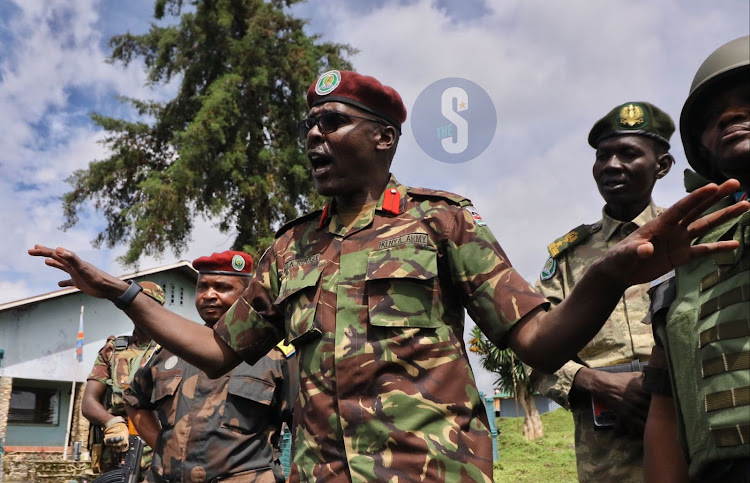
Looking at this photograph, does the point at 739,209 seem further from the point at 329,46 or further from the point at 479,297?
the point at 329,46

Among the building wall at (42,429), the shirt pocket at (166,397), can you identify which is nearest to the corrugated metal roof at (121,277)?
the building wall at (42,429)

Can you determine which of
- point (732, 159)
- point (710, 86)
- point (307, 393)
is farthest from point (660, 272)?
point (307, 393)

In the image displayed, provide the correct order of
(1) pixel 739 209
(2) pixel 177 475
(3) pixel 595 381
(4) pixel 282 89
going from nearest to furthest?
1. (1) pixel 739 209
2. (3) pixel 595 381
3. (2) pixel 177 475
4. (4) pixel 282 89

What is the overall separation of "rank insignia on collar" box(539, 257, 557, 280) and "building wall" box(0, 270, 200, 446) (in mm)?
18936

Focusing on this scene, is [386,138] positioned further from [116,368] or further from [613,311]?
[116,368]

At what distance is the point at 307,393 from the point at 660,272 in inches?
44.5

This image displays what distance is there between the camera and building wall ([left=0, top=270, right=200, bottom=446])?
63.5 feet

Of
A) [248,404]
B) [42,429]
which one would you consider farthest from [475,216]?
[42,429]

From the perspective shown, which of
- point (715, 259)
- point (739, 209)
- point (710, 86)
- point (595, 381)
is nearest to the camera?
point (739, 209)

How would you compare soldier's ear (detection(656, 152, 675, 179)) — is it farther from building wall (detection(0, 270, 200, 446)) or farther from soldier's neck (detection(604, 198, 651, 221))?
building wall (detection(0, 270, 200, 446))

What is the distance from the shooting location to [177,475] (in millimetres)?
3930

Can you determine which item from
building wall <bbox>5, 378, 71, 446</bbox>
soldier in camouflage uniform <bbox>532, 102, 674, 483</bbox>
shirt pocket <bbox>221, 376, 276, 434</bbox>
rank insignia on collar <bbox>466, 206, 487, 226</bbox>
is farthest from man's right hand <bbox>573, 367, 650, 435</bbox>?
building wall <bbox>5, 378, 71, 446</bbox>

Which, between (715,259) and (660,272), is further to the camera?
(715,259)

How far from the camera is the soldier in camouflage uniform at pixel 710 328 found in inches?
69.9
